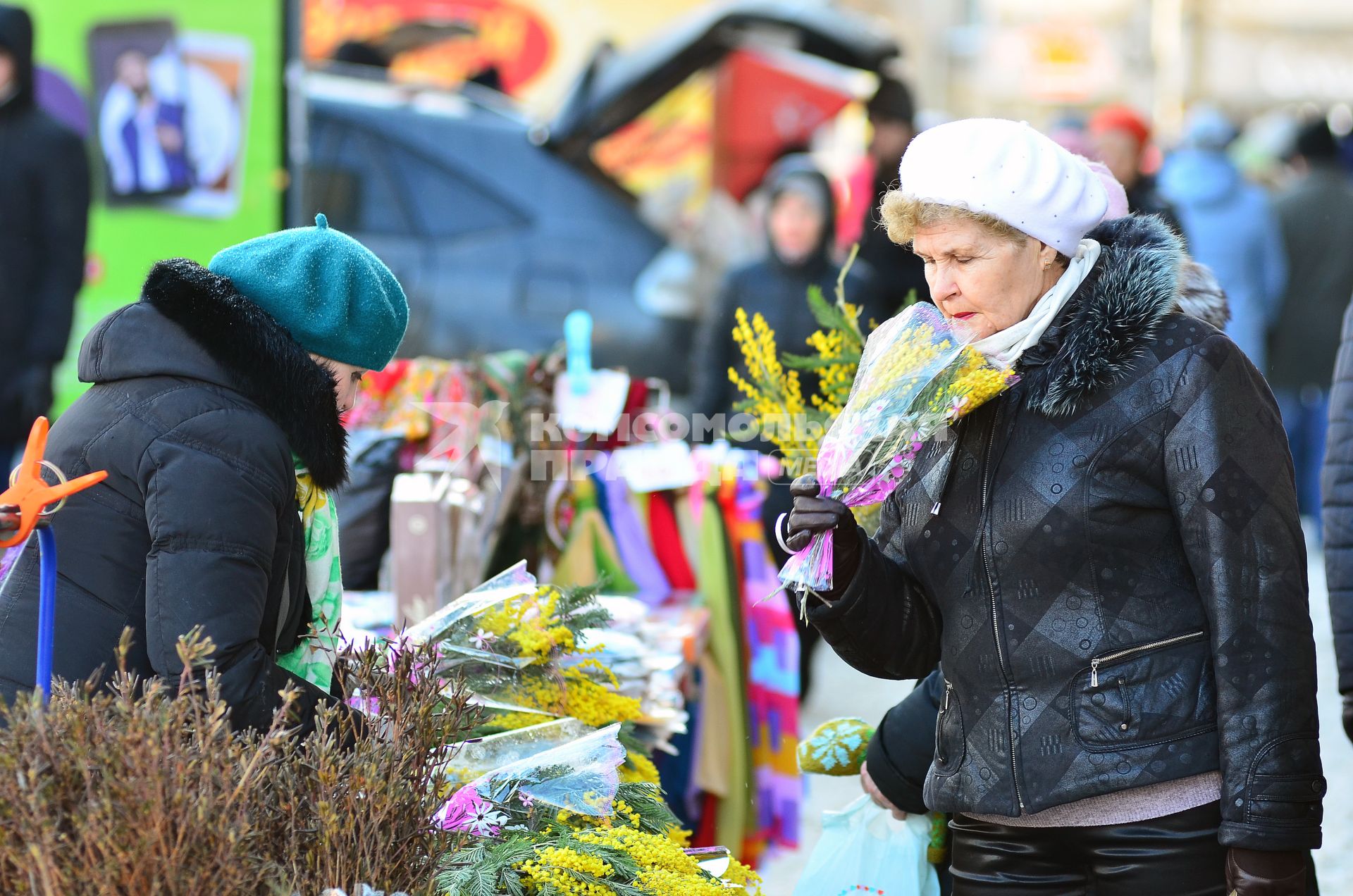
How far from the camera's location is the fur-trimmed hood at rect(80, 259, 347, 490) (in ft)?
6.35

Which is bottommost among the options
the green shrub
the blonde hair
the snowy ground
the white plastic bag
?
the snowy ground

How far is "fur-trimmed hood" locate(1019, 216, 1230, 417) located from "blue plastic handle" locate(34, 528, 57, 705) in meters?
1.19

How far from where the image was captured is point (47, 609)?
1.75m

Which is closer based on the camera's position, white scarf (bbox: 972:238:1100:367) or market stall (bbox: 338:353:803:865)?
white scarf (bbox: 972:238:1100:367)

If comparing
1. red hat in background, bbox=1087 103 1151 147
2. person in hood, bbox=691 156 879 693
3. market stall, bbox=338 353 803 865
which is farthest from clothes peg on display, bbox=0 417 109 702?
red hat in background, bbox=1087 103 1151 147

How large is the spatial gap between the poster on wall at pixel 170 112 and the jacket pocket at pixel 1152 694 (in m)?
3.92

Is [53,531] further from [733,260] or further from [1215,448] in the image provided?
[733,260]

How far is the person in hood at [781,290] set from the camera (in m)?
5.38

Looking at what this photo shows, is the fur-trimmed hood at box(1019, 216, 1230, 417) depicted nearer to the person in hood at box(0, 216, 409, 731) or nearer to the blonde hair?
the blonde hair

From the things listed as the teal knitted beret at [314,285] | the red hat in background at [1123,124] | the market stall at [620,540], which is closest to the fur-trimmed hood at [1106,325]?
the teal knitted beret at [314,285]

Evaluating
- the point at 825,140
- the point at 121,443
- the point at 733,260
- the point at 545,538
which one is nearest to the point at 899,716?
the point at 121,443

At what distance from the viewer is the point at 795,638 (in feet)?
12.6

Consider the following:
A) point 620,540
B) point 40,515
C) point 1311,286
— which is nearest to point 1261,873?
point 40,515

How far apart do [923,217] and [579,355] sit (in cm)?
185
